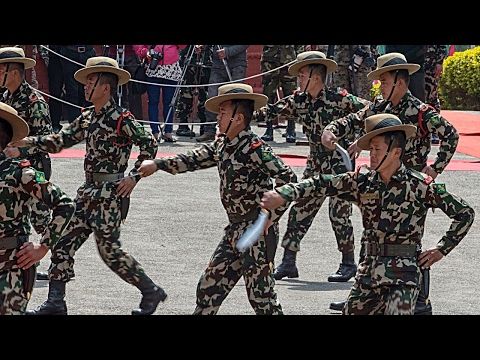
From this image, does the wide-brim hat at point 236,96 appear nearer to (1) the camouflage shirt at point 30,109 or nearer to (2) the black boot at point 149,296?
(2) the black boot at point 149,296

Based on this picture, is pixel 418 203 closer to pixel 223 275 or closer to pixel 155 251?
pixel 223 275

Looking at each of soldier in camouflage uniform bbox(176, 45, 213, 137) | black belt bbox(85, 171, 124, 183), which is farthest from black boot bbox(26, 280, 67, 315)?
soldier in camouflage uniform bbox(176, 45, 213, 137)

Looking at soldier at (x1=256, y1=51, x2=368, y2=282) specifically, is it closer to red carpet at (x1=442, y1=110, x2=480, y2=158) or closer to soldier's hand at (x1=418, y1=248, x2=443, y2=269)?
soldier's hand at (x1=418, y1=248, x2=443, y2=269)

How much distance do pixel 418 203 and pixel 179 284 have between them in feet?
12.3

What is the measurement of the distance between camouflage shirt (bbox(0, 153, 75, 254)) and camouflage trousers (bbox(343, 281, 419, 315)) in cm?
191

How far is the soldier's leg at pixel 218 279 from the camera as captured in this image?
9375mm

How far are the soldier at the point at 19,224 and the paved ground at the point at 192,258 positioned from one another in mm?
2525

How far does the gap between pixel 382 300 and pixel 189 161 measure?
6.11ft

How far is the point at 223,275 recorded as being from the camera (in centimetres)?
938

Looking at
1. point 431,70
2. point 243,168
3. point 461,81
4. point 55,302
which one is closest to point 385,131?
point 243,168

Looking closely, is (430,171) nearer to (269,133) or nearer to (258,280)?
(258,280)
